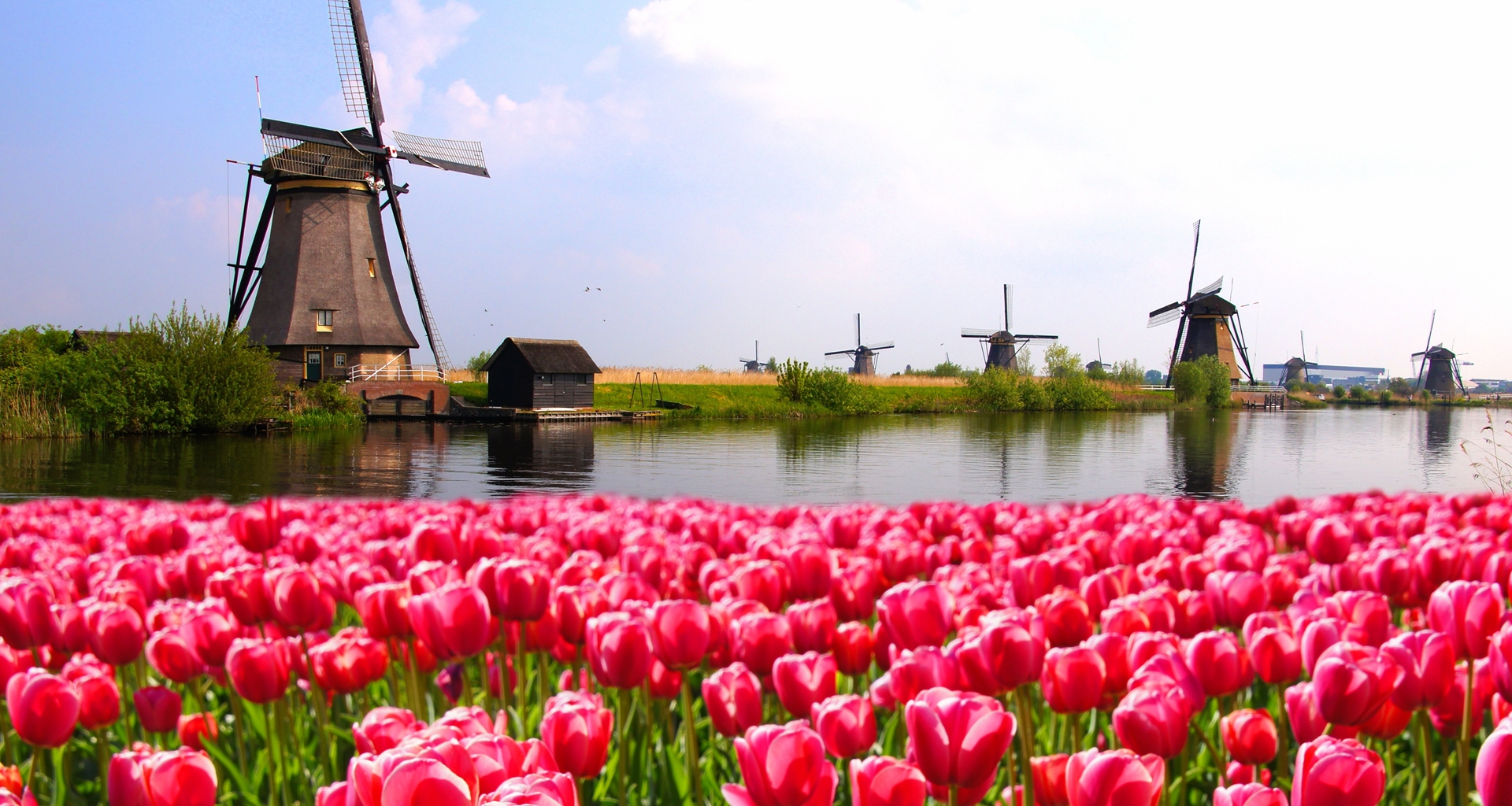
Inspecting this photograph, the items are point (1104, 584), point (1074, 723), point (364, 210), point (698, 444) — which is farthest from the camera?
point (364, 210)

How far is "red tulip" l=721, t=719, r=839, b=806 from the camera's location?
1.09m

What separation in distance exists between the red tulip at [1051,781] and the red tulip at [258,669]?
1.24 m

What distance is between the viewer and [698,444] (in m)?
31.1

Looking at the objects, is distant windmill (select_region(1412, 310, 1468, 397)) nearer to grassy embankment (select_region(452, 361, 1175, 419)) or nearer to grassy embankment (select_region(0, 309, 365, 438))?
grassy embankment (select_region(452, 361, 1175, 419))

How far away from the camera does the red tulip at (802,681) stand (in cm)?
156

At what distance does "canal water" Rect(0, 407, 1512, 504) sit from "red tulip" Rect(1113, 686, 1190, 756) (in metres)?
13.0

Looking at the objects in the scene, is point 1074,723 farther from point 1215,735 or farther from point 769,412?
point 769,412

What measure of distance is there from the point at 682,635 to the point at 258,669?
2.38 ft

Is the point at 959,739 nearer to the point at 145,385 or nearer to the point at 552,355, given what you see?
the point at 145,385

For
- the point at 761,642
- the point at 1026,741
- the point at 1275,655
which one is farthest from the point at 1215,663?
the point at 761,642

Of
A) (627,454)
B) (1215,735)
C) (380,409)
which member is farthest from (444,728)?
(380,409)

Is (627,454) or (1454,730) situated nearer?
(1454,730)

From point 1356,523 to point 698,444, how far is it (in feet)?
91.0

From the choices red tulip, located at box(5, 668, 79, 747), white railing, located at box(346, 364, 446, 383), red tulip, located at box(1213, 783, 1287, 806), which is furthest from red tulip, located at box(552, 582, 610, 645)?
white railing, located at box(346, 364, 446, 383)
